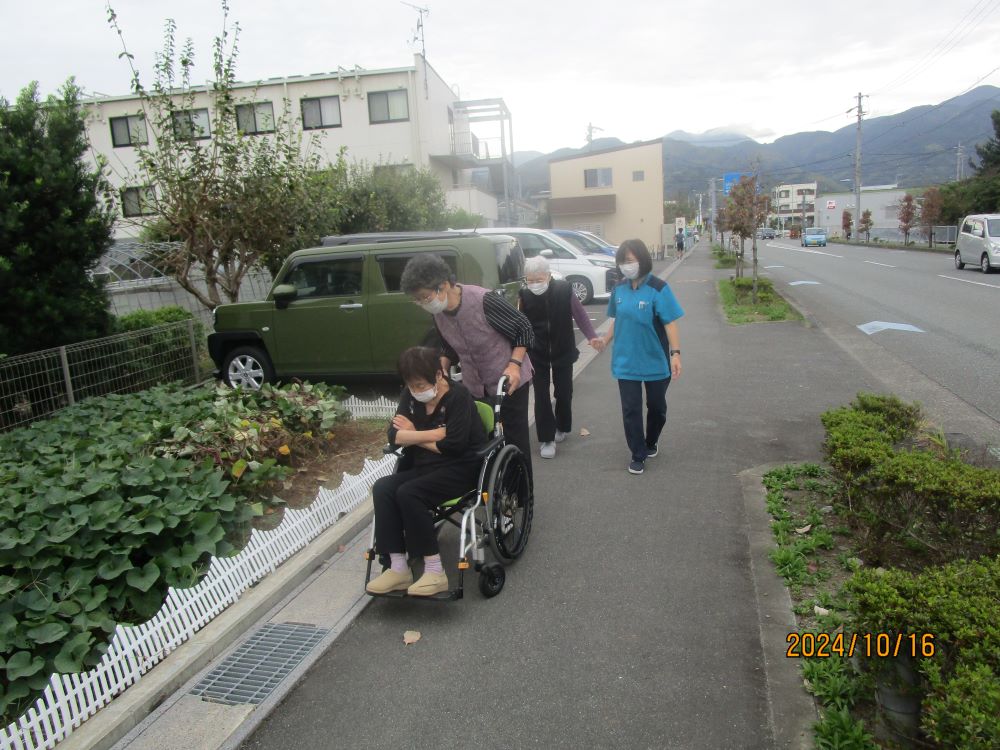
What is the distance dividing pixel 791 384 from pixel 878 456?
4.45 m

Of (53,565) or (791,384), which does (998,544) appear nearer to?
(53,565)

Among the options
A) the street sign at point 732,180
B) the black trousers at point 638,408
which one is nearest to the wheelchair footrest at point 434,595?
the black trousers at point 638,408

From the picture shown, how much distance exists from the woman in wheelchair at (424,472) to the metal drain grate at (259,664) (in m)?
0.42

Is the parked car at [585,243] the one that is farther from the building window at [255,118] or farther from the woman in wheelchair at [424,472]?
the woman in wheelchair at [424,472]

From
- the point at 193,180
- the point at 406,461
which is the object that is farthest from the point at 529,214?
the point at 406,461

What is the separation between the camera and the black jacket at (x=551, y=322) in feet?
19.7

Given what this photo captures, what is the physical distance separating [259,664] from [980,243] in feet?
85.1

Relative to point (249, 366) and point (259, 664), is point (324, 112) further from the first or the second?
point (259, 664)

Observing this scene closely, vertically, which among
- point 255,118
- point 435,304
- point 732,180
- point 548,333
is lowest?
point 548,333

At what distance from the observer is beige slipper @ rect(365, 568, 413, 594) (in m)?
3.72

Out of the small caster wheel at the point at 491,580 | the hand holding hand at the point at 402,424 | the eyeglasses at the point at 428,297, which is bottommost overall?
the small caster wheel at the point at 491,580

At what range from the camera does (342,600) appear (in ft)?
12.9

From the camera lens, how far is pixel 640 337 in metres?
5.51

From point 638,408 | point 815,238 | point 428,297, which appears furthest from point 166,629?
point 815,238
